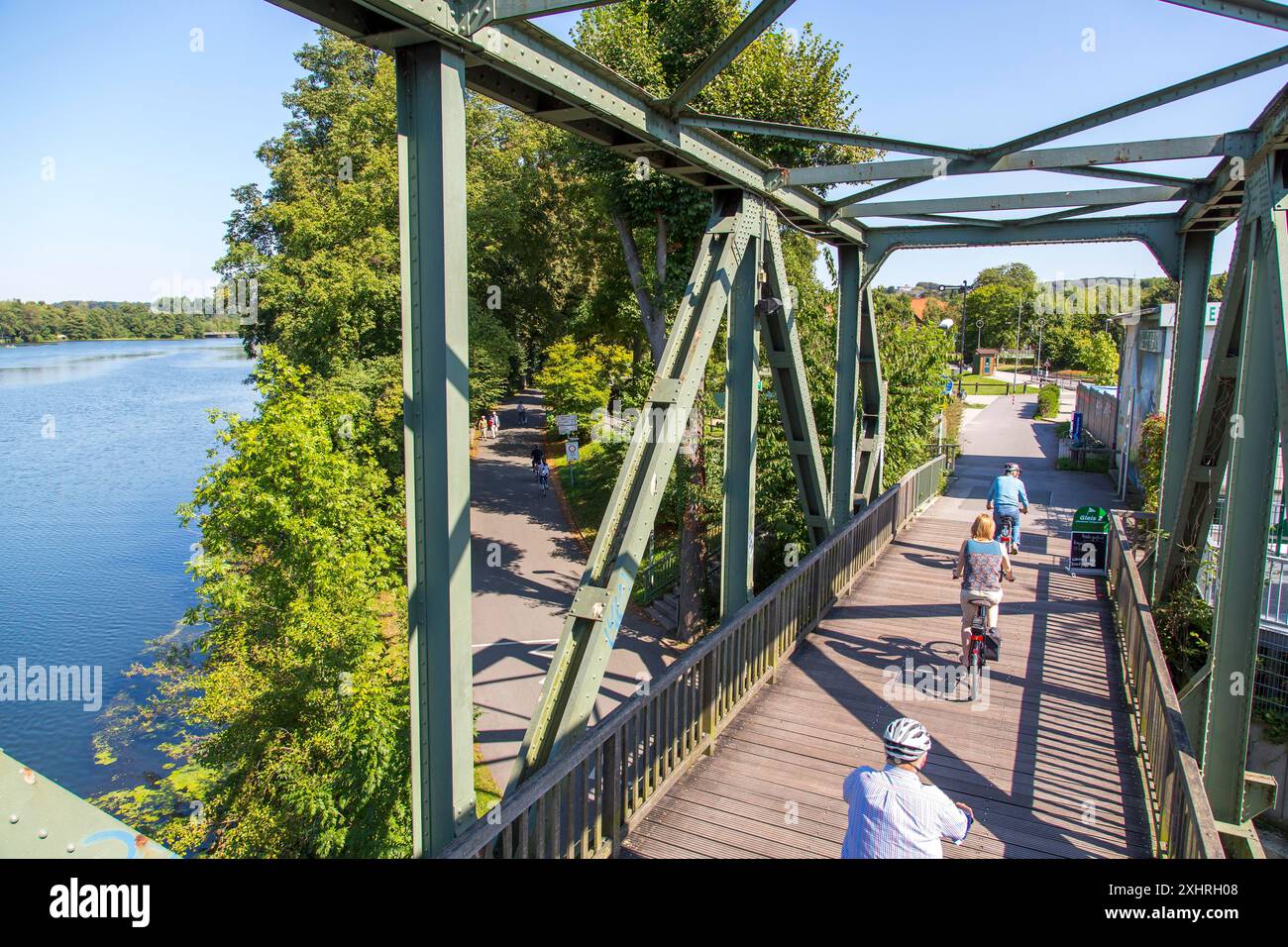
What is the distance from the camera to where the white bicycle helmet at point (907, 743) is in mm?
3369

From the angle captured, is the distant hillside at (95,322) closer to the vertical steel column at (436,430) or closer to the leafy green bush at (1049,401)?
the leafy green bush at (1049,401)

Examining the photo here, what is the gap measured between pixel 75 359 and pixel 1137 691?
360 ft

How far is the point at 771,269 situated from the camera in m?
7.62

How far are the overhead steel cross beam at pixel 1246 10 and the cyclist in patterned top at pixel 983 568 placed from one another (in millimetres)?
4075

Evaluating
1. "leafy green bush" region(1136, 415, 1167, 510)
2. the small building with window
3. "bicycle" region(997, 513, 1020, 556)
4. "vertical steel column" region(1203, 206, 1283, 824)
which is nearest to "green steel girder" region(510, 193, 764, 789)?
"vertical steel column" region(1203, 206, 1283, 824)

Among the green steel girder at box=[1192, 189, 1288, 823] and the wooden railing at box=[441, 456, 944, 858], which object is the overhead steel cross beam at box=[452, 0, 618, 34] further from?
the green steel girder at box=[1192, 189, 1288, 823]

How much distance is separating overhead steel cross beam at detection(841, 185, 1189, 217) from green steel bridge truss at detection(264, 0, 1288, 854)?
0.02 metres

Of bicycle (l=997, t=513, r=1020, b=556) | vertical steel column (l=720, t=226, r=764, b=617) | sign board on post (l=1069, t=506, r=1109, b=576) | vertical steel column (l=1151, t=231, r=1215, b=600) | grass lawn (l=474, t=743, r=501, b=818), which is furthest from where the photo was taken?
grass lawn (l=474, t=743, r=501, b=818)

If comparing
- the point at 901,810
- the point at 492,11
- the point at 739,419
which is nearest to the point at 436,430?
the point at 492,11

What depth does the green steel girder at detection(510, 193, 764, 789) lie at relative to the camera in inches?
187

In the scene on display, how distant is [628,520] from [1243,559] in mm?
4078

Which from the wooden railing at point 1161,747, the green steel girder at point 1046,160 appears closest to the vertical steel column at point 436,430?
the wooden railing at point 1161,747

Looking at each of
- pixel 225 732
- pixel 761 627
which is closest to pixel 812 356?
pixel 761 627
